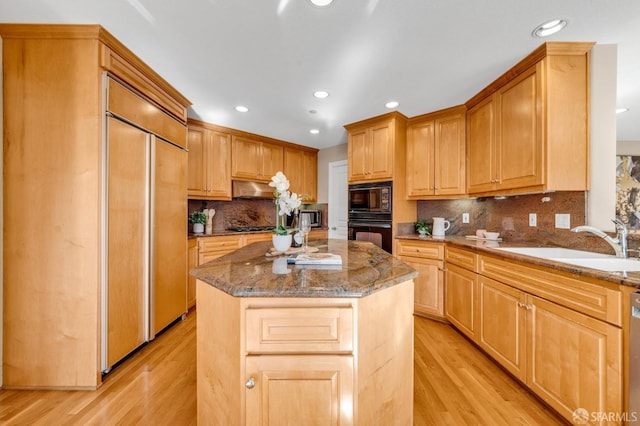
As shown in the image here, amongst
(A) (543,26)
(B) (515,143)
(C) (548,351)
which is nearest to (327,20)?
(A) (543,26)

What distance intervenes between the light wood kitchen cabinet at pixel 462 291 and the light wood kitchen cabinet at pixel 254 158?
2844mm

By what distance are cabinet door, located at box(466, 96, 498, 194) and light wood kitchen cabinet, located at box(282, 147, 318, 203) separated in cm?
253

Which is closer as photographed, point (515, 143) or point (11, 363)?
point (11, 363)

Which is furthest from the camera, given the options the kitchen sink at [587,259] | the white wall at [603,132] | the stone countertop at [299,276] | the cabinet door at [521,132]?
the cabinet door at [521,132]

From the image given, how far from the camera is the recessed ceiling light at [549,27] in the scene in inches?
62.5

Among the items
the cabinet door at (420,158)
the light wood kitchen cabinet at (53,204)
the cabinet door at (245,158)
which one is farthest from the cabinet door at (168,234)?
the cabinet door at (420,158)

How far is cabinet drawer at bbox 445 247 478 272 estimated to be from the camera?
2219 millimetres

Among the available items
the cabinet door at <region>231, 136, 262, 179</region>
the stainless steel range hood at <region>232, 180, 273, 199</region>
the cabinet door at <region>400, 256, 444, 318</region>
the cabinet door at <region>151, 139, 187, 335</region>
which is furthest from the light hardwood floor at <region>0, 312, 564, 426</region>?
the cabinet door at <region>231, 136, 262, 179</region>

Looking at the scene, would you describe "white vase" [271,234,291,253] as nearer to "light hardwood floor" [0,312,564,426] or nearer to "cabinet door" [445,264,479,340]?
"light hardwood floor" [0,312,564,426]

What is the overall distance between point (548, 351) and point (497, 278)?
53 cm

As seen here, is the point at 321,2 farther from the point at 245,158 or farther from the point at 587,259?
the point at 245,158

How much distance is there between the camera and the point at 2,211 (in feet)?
5.42

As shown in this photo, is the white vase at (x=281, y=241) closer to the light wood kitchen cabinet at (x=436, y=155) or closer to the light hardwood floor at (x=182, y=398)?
the light hardwood floor at (x=182, y=398)

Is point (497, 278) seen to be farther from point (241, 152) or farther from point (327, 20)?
point (241, 152)
